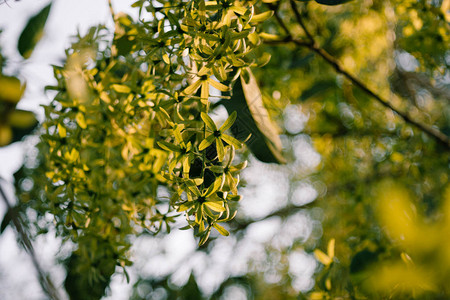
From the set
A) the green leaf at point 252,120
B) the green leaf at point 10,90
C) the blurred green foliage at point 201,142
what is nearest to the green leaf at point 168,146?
the blurred green foliage at point 201,142

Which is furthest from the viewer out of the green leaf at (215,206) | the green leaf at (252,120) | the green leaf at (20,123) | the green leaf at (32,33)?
the green leaf at (32,33)

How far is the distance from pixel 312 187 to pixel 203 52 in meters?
1.90

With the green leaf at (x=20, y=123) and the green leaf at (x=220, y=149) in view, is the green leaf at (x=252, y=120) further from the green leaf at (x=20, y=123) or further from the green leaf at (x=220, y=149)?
the green leaf at (x=20, y=123)

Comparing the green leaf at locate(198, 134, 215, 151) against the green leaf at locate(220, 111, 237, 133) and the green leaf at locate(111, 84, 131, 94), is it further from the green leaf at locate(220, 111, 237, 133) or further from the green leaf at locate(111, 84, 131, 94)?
the green leaf at locate(111, 84, 131, 94)

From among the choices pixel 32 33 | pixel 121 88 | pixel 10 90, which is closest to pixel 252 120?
pixel 121 88

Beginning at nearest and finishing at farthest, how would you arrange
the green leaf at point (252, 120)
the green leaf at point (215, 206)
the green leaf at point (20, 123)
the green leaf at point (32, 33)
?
the green leaf at point (215, 206) < the green leaf at point (252, 120) < the green leaf at point (20, 123) < the green leaf at point (32, 33)

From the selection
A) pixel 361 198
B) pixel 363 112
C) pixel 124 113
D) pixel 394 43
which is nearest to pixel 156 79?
pixel 124 113

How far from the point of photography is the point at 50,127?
84cm

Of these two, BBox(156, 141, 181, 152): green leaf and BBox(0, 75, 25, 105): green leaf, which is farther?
BBox(0, 75, 25, 105): green leaf

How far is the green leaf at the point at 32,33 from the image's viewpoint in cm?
93

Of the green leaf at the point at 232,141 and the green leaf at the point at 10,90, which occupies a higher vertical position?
the green leaf at the point at 10,90

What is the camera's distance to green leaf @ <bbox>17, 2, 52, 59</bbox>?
93cm

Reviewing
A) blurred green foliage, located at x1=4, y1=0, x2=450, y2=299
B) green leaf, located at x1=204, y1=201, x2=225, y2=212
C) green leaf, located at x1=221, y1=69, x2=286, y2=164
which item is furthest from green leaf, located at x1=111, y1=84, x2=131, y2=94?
green leaf, located at x1=204, y1=201, x2=225, y2=212

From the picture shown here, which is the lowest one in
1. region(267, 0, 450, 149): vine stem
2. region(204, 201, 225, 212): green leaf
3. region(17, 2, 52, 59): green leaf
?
region(267, 0, 450, 149): vine stem
